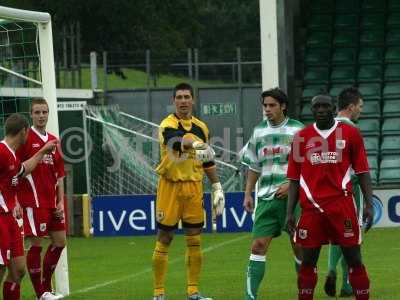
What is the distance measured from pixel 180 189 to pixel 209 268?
3.69 metres

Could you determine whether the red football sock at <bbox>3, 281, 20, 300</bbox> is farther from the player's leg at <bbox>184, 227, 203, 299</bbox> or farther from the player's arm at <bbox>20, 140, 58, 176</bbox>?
the player's leg at <bbox>184, 227, 203, 299</bbox>

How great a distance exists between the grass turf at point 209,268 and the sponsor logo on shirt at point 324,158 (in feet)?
7.96

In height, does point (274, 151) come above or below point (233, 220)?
above

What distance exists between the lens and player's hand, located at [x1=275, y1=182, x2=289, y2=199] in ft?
34.4

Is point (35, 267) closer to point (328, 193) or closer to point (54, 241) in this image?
point (54, 241)

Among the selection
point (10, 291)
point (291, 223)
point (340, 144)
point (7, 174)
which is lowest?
point (10, 291)

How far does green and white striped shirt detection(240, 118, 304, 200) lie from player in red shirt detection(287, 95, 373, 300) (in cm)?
115

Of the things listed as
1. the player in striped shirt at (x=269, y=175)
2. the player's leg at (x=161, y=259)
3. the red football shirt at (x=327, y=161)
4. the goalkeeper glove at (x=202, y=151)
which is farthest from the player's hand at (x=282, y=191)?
the player's leg at (x=161, y=259)

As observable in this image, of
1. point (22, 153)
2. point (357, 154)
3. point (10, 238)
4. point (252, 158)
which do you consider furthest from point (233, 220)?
point (357, 154)

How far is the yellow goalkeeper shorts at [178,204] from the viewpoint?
11.3m

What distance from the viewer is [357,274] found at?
9.38 meters

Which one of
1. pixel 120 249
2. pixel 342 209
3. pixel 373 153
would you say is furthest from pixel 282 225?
pixel 373 153

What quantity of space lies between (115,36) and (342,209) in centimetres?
2732

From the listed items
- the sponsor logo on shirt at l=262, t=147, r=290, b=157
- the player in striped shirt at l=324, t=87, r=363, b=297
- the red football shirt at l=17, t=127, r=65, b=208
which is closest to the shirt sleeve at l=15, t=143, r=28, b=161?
the red football shirt at l=17, t=127, r=65, b=208
